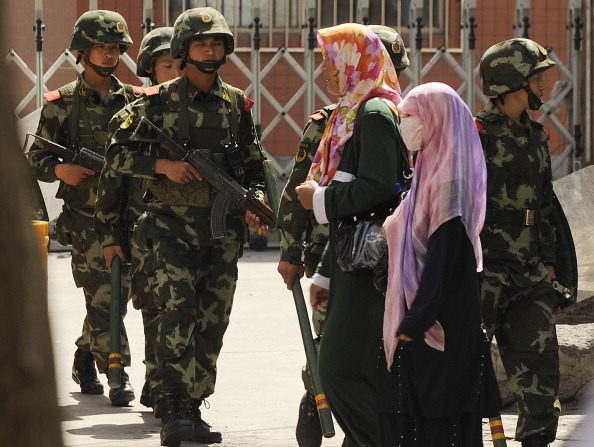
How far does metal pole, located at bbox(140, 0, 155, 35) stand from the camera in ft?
55.1

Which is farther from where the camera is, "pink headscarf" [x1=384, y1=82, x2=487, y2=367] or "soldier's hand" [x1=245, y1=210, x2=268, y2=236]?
"soldier's hand" [x1=245, y1=210, x2=268, y2=236]

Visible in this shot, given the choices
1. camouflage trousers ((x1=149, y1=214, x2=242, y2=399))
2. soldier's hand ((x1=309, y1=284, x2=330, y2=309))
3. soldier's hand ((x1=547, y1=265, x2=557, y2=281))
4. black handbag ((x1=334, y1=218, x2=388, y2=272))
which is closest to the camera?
black handbag ((x1=334, y1=218, x2=388, y2=272))

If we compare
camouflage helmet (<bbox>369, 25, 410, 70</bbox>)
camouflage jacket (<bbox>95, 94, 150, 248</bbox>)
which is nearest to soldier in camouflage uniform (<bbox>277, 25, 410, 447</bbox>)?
camouflage helmet (<bbox>369, 25, 410, 70</bbox>)

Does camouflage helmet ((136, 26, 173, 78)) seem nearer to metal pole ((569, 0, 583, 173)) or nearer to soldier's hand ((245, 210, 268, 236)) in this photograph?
soldier's hand ((245, 210, 268, 236))

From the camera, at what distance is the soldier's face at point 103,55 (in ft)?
26.6

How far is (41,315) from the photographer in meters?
2.05

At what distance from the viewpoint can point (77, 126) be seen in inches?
317

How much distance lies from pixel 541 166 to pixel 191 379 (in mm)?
1677

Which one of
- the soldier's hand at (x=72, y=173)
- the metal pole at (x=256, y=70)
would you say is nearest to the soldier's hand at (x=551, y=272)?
the soldier's hand at (x=72, y=173)

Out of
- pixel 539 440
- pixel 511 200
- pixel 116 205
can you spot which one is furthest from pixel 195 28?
pixel 539 440

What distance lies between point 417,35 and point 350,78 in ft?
39.0

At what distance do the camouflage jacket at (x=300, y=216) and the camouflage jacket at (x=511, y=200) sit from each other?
0.64m

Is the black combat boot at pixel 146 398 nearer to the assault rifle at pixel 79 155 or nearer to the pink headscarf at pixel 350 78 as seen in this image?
the assault rifle at pixel 79 155

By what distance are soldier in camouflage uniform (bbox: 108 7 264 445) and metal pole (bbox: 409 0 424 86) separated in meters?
10.1
